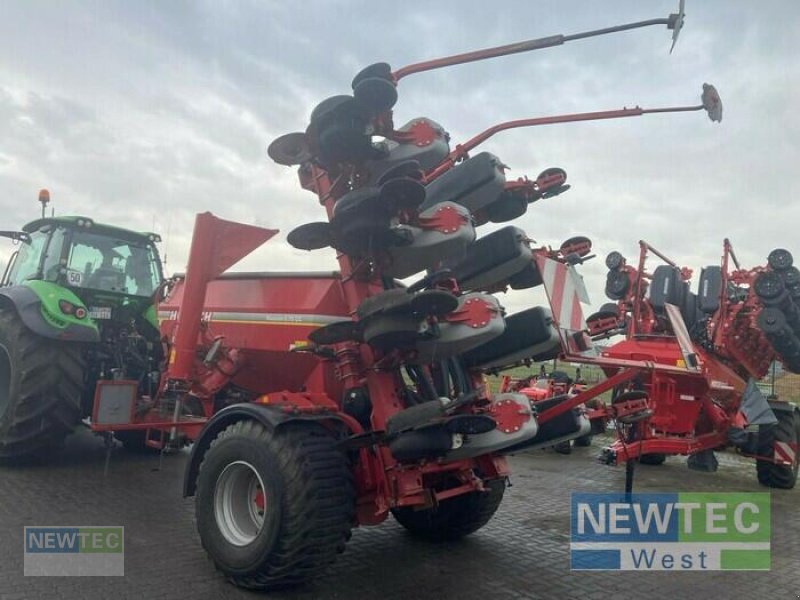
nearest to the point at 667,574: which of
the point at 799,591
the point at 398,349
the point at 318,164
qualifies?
the point at 799,591

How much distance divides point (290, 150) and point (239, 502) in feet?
7.60

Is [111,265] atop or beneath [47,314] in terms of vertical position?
atop

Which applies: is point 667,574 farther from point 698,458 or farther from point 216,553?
point 698,458

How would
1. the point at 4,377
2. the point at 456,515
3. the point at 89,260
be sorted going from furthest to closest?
the point at 89,260, the point at 4,377, the point at 456,515

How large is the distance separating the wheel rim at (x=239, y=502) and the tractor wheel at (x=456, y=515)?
3.90 ft

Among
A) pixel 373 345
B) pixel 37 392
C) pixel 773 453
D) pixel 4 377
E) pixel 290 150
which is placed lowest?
pixel 773 453

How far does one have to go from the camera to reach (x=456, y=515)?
188 inches

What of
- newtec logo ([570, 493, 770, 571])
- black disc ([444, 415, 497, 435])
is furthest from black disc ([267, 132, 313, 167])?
newtec logo ([570, 493, 770, 571])

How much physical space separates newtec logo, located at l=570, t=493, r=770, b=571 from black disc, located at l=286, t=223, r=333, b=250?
9.07 feet

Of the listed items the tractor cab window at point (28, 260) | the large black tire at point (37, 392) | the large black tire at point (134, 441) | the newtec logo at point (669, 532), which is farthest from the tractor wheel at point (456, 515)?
the tractor cab window at point (28, 260)

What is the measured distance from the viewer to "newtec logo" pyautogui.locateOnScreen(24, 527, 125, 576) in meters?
3.77

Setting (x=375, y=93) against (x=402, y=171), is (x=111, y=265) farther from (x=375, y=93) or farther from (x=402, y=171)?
(x=402, y=171)

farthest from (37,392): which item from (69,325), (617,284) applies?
(617,284)

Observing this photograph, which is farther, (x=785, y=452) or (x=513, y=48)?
(x=785, y=452)
